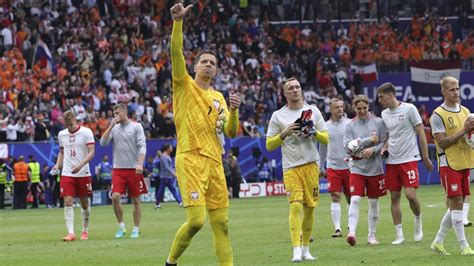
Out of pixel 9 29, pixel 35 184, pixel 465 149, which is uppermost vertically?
pixel 9 29

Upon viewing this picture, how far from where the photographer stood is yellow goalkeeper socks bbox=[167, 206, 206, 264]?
12656 mm

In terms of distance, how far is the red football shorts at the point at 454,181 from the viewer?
50.0 feet

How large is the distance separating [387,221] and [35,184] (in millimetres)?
18554

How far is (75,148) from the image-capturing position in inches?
856

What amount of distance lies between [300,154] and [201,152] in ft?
11.9

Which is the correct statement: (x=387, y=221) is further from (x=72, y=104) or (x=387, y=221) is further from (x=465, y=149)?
(x=72, y=104)

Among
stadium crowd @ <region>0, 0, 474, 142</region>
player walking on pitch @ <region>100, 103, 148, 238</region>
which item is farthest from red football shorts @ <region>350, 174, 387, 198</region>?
stadium crowd @ <region>0, 0, 474, 142</region>

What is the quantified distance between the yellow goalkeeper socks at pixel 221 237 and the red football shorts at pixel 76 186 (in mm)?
9250

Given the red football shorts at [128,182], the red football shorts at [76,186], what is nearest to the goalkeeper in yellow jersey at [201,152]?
the red football shorts at [128,182]

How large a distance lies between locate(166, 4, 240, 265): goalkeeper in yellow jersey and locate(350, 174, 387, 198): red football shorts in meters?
5.79

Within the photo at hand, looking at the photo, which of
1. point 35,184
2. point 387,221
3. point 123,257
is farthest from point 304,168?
point 35,184

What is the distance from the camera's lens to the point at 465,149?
15375mm

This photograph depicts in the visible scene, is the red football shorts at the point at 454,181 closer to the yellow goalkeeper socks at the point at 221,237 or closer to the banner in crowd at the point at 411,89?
the yellow goalkeeper socks at the point at 221,237

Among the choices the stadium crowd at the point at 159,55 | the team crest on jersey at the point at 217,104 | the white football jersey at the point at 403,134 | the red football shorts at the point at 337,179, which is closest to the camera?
the team crest on jersey at the point at 217,104
